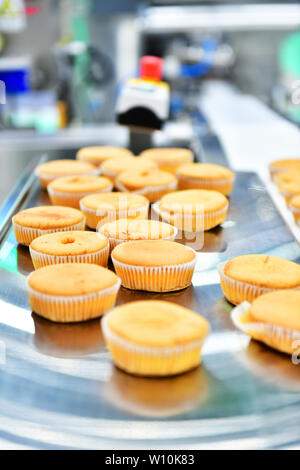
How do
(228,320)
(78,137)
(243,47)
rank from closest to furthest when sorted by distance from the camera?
(228,320)
(78,137)
(243,47)

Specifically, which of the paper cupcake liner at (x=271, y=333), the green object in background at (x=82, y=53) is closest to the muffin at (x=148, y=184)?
the paper cupcake liner at (x=271, y=333)

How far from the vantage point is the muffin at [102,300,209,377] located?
1013 millimetres

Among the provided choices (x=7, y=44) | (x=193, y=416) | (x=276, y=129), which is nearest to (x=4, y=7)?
(x=7, y=44)

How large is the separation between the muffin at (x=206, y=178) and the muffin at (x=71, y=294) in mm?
891

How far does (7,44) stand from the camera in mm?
6641

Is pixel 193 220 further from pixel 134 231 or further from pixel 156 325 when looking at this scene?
pixel 156 325

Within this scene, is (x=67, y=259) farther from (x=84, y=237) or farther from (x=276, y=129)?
(x=276, y=129)

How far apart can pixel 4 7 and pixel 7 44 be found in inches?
24.5

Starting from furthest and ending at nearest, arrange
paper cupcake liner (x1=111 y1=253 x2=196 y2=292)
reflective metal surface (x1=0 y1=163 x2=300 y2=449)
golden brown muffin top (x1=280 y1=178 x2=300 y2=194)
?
golden brown muffin top (x1=280 y1=178 x2=300 y2=194) → paper cupcake liner (x1=111 y1=253 x2=196 y2=292) → reflective metal surface (x1=0 y1=163 x2=300 y2=449)

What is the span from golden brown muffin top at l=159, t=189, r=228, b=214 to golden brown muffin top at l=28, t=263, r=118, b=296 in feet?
1.70

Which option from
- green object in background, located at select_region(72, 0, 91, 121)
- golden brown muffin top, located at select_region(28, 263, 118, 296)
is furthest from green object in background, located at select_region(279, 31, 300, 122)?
golden brown muffin top, located at select_region(28, 263, 118, 296)

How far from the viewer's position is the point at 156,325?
1.06 m

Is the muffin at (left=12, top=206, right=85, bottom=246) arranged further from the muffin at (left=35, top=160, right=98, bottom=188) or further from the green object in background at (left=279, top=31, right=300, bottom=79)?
the green object in background at (left=279, top=31, right=300, bottom=79)

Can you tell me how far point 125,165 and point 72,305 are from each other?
1.14 metres
